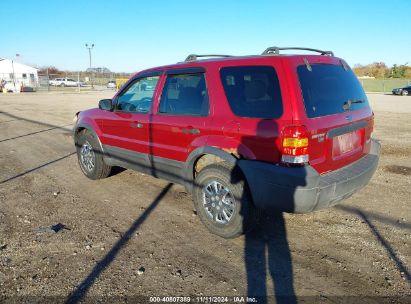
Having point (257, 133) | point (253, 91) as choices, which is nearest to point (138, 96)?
point (253, 91)

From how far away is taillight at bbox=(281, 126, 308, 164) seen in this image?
306 cm

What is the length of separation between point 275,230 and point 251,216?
580 millimetres

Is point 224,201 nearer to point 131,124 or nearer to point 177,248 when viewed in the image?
point 177,248

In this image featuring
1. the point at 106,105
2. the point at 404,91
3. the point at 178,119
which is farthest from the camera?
the point at 404,91

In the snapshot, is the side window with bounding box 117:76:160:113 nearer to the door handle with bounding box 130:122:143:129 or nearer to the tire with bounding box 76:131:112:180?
the door handle with bounding box 130:122:143:129

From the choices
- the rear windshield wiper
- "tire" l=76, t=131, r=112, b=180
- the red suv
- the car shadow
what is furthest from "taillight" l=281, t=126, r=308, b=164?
"tire" l=76, t=131, r=112, b=180

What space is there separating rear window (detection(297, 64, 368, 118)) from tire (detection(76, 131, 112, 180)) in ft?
11.7

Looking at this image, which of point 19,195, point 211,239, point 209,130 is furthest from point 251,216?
point 19,195

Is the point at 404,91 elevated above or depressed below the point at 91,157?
above

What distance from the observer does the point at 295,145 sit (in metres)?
3.08

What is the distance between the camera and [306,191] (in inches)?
122

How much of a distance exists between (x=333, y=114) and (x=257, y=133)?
2.69ft

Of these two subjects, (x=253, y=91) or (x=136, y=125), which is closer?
(x=253, y=91)

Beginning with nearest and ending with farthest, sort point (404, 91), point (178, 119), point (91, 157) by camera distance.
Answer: point (178, 119)
point (91, 157)
point (404, 91)
